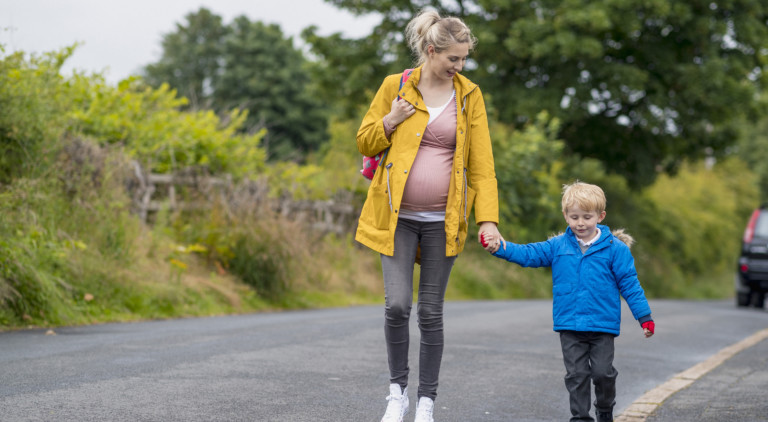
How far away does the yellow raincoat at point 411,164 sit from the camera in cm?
444

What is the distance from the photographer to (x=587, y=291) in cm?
438

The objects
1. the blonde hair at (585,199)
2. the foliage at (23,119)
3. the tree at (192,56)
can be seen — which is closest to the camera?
the blonde hair at (585,199)

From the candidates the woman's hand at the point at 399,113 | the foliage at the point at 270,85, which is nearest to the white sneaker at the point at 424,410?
the woman's hand at the point at 399,113

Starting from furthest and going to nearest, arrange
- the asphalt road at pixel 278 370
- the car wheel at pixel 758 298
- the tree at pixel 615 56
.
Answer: the tree at pixel 615 56 → the car wheel at pixel 758 298 → the asphalt road at pixel 278 370

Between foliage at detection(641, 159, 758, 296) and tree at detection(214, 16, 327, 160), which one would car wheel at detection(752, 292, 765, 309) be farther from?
tree at detection(214, 16, 327, 160)

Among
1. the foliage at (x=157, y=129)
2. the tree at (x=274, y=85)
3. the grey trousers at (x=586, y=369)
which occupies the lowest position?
the grey trousers at (x=586, y=369)

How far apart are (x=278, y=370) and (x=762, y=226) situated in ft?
48.7

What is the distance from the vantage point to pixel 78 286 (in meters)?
9.77

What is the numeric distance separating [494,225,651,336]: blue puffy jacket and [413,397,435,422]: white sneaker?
712 mm

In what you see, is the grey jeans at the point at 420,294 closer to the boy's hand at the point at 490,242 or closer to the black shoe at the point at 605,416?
the boy's hand at the point at 490,242

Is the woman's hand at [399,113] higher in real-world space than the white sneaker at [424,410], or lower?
higher

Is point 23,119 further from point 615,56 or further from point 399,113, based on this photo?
point 615,56

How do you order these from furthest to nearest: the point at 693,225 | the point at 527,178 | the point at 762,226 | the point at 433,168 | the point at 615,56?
the point at 693,225
the point at 615,56
the point at 527,178
the point at 762,226
the point at 433,168

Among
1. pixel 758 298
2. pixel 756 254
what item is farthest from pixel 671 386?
pixel 758 298
